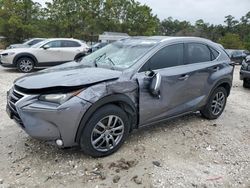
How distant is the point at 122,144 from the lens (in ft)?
13.5

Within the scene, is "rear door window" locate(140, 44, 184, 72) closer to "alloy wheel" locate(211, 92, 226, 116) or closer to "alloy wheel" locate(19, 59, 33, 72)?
"alloy wheel" locate(211, 92, 226, 116)

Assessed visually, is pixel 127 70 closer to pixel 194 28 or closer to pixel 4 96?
pixel 4 96

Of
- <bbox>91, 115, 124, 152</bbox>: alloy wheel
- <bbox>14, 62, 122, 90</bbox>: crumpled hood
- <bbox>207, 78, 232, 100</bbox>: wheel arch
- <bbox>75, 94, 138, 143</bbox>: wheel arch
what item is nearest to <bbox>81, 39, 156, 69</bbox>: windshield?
<bbox>14, 62, 122, 90</bbox>: crumpled hood

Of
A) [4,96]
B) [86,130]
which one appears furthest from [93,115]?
[4,96]

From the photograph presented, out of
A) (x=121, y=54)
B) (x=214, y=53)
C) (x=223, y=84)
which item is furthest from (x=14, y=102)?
(x=223, y=84)

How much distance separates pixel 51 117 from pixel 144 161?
1339mm

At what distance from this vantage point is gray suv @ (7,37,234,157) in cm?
343

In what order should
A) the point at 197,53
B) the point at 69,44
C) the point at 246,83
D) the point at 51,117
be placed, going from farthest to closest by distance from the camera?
the point at 69,44 → the point at 246,83 → the point at 197,53 → the point at 51,117

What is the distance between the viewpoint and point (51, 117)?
334cm

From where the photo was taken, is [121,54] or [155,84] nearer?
[155,84]

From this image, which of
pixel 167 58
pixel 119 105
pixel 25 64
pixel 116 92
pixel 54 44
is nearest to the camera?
pixel 116 92

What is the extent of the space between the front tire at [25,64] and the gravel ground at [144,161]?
7.01 metres

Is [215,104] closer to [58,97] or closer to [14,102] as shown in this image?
[58,97]

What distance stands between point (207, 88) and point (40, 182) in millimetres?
3236
